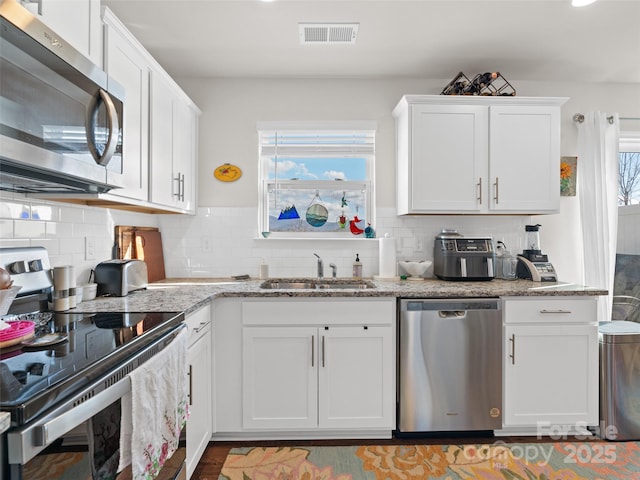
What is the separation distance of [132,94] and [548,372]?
2.77 m

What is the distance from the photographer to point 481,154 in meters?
2.58

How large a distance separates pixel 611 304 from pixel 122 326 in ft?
11.0

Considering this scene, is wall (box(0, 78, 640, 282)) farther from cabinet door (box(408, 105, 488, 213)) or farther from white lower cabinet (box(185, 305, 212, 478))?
white lower cabinet (box(185, 305, 212, 478))

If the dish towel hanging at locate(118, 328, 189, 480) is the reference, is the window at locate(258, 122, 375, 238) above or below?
above

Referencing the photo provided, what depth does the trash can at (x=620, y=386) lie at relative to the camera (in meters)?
2.24

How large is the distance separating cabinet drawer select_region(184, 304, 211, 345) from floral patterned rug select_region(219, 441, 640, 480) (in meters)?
0.74

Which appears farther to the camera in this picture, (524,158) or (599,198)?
(599,198)

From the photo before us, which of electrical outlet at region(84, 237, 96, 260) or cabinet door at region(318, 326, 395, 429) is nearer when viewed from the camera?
electrical outlet at region(84, 237, 96, 260)

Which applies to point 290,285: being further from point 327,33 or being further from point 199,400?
point 327,33

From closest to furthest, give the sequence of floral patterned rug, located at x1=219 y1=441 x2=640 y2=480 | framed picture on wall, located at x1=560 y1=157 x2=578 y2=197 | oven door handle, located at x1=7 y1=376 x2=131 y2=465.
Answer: oven door handle, located at x1=7 y1=376 x2=131 y2=465, floral patterned rug, located at x1=219 y1=441 x2=640 y2=480, framed picture on wall, located at x1=560 y1=157 x2=578 y2=197

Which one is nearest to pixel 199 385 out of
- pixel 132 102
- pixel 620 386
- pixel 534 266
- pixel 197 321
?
pixel 197 321

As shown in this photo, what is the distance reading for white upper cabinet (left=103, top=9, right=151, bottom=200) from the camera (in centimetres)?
168

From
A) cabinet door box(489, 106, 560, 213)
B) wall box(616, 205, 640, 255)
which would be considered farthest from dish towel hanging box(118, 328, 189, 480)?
wall box(616, 205, 640, 255)

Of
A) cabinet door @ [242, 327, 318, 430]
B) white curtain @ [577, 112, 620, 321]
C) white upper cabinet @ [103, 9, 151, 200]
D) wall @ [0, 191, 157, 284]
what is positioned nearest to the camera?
wall @ [0, 191, 157, 284]
